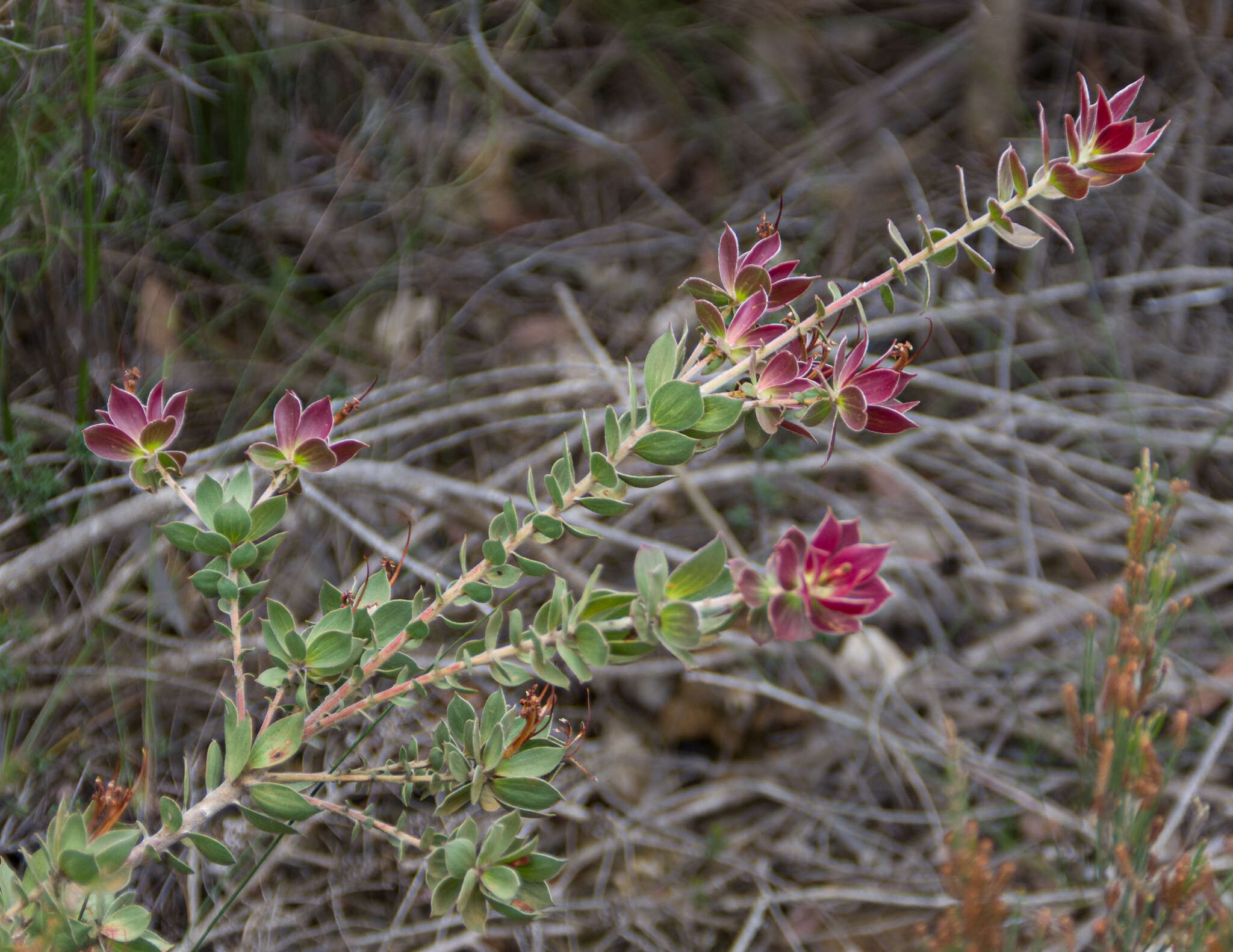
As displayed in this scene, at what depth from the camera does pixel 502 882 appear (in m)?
0.80

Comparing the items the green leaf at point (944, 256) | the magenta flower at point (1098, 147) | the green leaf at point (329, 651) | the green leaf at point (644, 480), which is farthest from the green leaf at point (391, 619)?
the magenta flower at point (1098, 147)

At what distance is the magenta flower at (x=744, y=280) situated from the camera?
35.5 inches

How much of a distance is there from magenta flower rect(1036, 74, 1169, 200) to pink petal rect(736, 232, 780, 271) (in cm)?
27

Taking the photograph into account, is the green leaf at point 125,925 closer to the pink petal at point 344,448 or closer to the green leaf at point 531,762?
the green leaf at point 531,762

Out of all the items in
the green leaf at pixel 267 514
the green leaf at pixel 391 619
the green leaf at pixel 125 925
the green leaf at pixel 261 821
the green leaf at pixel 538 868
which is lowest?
the green leaf at pixel 125 925

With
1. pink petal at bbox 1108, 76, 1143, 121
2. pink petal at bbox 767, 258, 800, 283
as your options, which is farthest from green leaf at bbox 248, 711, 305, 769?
pink petal at bbox 1108, 76, 1143, 121

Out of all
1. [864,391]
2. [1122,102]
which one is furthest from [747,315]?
[1122,102]

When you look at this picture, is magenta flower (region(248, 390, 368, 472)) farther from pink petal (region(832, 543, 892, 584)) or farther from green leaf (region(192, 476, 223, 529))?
pink petal (region(832, 543, 892, 584))

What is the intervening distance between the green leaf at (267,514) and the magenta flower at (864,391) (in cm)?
56

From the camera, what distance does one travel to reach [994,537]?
2238mm

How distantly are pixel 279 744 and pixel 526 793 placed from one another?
24cm

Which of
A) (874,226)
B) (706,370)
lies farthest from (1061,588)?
(706,370)

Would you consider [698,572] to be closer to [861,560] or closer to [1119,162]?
[861,560]

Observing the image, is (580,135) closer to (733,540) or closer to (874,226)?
(874,226)
